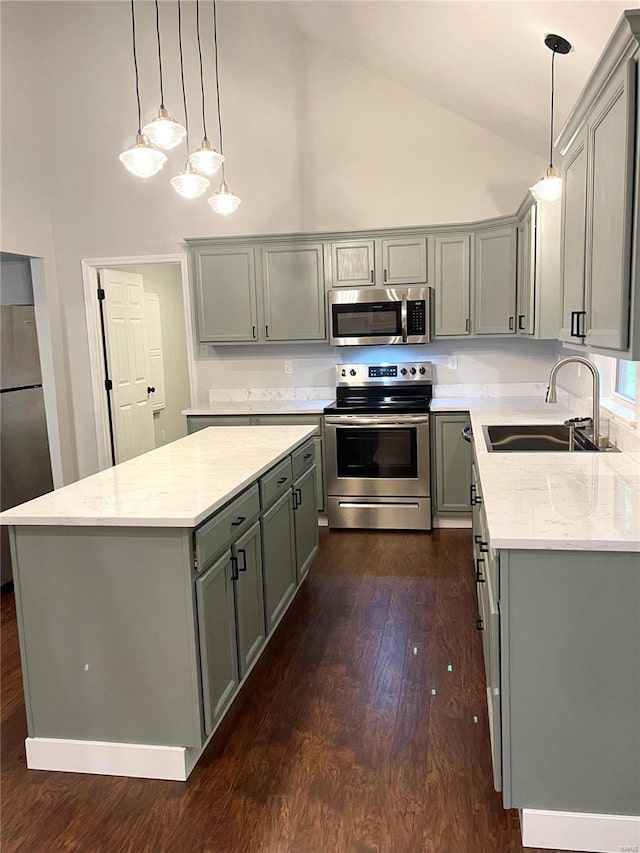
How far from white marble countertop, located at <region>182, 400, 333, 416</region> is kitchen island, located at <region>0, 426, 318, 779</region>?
99.0 inches

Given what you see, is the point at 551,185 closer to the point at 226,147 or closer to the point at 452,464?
→ the point at 452,464

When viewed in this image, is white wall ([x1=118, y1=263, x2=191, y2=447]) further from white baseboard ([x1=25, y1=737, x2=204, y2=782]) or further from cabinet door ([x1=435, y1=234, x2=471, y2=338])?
white baseboard ([x1=25, y1=737, x2=204, y2=782])

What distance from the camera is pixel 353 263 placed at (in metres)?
4.93

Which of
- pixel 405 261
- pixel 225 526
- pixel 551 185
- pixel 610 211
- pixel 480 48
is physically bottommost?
pixel 225 526

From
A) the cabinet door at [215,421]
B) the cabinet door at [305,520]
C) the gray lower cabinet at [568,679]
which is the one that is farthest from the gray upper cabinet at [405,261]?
Answer: the gray lower cabinet at [568,679]

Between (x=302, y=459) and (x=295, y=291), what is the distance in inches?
75.1

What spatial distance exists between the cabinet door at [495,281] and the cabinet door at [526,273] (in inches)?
3.4

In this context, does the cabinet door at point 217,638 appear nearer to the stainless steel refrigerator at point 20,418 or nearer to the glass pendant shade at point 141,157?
the glass pendant shade at point 141,157

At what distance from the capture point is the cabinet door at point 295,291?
4973 millimetres

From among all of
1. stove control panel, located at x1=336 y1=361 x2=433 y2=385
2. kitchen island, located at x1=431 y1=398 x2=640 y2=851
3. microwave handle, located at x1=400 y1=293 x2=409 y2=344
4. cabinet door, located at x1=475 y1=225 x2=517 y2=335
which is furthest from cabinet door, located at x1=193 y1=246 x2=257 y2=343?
kitchen island, located at x1=431 y1=398 x2=640 y2=851

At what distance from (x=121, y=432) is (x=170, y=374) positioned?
130cm

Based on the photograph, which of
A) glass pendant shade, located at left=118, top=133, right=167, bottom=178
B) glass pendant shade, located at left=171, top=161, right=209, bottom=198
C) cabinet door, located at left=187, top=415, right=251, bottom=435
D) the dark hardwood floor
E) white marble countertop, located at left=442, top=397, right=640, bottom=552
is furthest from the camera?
cabinet door, located at left=187, top=415, right=251, bottom=435

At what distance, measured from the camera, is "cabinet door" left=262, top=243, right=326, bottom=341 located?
4.97 metres

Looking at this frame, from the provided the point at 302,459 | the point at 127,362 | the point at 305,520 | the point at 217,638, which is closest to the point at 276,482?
the point at 302,459
